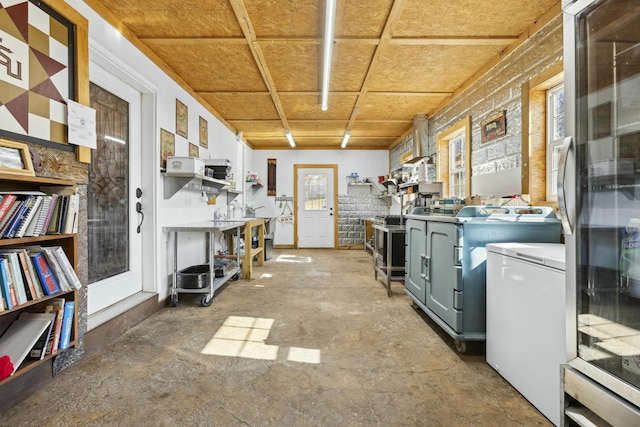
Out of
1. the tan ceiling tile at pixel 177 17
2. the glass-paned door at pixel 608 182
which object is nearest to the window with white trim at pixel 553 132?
the glass-paned door at pixel 608 182

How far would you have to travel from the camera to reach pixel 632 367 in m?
0.87

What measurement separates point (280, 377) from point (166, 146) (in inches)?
104

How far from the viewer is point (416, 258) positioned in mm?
2820

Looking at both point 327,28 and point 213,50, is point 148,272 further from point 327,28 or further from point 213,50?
point 327,28

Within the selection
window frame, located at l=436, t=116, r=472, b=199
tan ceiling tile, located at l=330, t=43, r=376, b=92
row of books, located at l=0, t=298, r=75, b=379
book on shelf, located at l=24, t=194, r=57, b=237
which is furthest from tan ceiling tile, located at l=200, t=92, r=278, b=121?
row of books, located at l=0, t=298, r=75, b=379

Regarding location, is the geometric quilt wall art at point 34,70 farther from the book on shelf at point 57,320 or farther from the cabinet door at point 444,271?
the cabinet door at point 444,271

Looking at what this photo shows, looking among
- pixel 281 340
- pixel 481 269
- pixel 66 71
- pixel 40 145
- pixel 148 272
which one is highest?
pixel 66 71

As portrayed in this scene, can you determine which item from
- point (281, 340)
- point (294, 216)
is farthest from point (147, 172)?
point (294, 216)

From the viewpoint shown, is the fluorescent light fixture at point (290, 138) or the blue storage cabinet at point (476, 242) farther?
the fluorescent light fixture at point (290, 138)

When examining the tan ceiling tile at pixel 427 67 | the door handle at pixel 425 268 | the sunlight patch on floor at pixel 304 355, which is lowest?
the sunlight patch on floor at pixel 304 355

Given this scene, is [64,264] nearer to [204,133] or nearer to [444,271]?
[444,271]

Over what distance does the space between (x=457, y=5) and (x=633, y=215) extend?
2.05 meters

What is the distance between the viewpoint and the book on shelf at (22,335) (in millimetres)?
1442

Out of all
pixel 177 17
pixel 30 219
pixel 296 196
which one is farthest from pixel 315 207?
pixel 30 219
